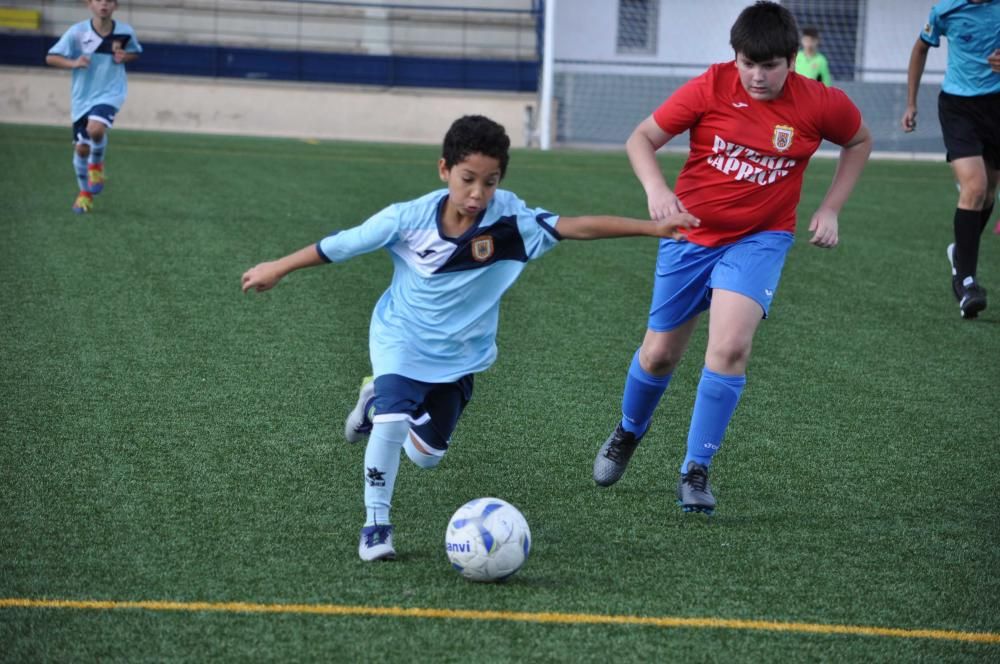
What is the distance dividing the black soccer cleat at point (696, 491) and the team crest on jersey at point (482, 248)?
3.35 ft

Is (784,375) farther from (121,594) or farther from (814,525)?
(121,594)

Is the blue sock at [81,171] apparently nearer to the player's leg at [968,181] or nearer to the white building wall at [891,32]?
the player's leg at [968,181]

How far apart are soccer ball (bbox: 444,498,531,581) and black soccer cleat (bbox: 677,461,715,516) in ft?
2.43

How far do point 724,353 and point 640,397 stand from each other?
0.46 m

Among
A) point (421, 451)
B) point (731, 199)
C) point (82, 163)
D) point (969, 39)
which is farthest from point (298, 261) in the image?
point (82, 163)

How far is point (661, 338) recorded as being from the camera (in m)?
4.52

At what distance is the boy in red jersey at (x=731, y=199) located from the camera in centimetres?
419

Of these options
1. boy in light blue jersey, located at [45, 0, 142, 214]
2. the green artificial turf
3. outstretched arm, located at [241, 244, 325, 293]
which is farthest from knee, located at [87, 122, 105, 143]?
outstretched arm, located at [241, 244, 325, 293]

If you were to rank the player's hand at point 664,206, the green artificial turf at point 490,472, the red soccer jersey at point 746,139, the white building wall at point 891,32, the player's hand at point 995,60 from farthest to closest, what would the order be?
the white building wall at point 891,32 → the player's hand at point 995,60 → the red soccer jersey at point 746,139 → the player's hand at point 664,206 → the green artificial turf at point 490,472

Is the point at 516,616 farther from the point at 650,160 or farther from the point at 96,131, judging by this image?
the point at 96,131

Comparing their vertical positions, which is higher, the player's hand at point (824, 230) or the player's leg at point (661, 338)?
the player's hand at point (824, 230)

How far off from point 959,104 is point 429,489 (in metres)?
4.77

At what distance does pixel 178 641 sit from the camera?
3.08 metres

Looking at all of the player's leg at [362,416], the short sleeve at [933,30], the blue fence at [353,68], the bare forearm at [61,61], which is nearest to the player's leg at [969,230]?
the short sleeve at [933,30]
